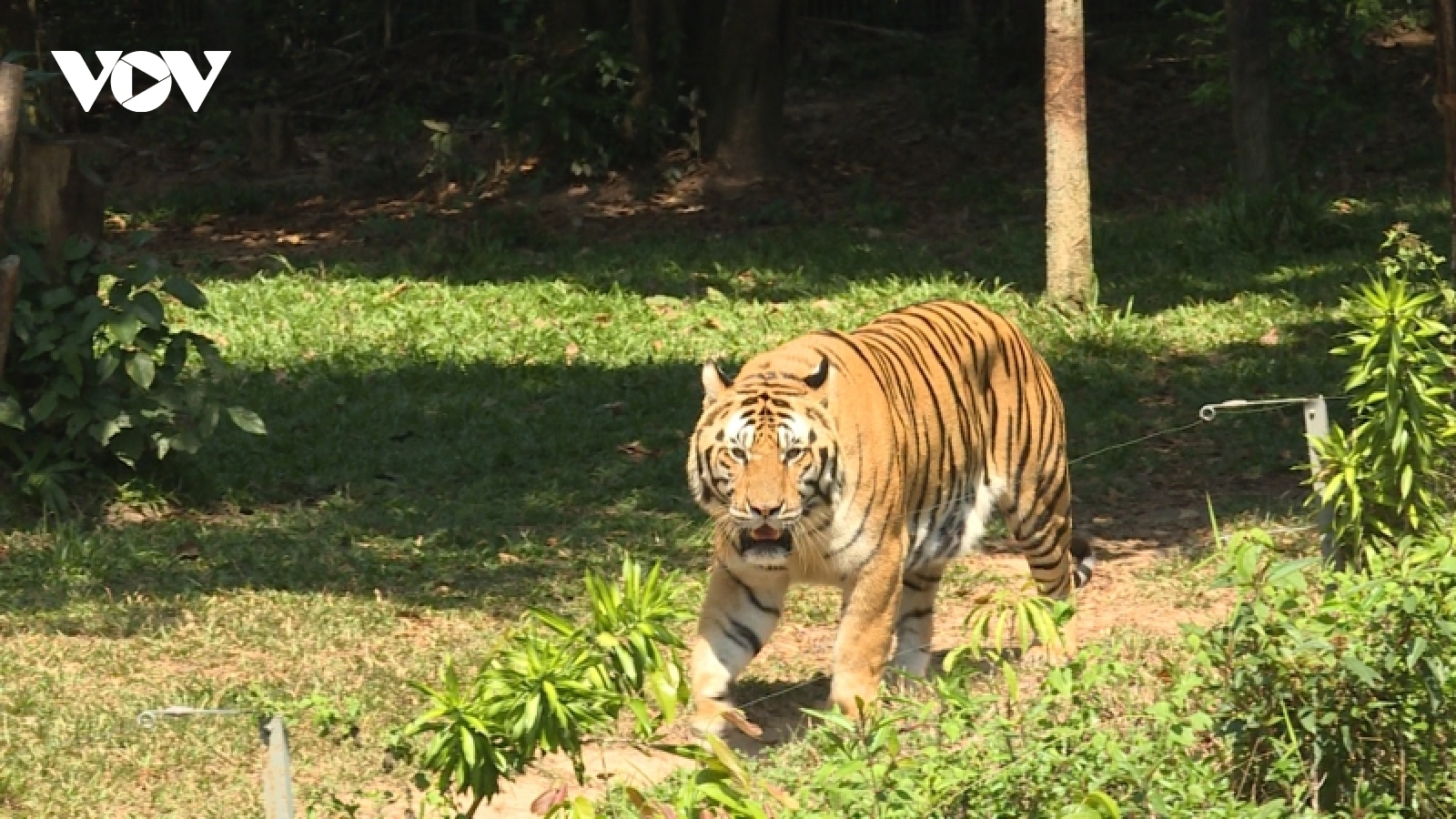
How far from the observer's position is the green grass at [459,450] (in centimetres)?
602

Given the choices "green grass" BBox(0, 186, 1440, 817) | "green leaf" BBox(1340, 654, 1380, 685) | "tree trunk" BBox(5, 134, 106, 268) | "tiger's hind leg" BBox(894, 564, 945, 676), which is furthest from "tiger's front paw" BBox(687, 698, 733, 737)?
"tree trunk" BBox(5, 134, 106, 268)

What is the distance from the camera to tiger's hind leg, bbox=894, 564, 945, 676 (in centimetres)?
633

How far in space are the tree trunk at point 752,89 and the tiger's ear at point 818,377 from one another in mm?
9607

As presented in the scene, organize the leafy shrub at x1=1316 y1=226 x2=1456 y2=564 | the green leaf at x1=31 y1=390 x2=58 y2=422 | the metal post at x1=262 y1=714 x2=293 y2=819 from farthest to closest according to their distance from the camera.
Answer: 1. the green leaf at x1=31 y1=390 x2=58 y2=422
2. the leafy shrub at x1=1316 y1=226 x2=1456 y2=564
3. the metal post at x1=262 y1=714 x2=293 y2=819

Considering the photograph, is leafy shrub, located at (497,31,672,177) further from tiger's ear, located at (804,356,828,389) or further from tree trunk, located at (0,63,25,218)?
tiger's ear, located at (804,356,828,389)

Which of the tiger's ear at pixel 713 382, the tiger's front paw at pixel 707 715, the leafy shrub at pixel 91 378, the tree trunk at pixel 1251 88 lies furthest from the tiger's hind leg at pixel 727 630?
the tree trunk at pixel 1251 88

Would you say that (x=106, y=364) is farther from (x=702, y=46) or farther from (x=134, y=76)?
(x=134, y=76)

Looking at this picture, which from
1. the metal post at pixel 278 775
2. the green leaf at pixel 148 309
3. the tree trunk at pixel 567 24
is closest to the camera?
the metal post at pixel 278 775

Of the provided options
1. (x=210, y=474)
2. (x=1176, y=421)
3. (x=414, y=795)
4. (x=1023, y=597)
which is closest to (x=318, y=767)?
(x=414, y=795)

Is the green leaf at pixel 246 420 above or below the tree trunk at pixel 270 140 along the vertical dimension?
below

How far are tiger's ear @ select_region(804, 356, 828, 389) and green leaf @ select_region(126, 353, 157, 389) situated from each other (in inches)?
124

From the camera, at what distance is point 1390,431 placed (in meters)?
4.98

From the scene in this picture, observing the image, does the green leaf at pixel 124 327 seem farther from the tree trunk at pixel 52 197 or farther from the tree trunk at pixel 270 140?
the tree trunk at pixel 270 140

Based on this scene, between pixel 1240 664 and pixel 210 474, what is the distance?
525 centimetres
